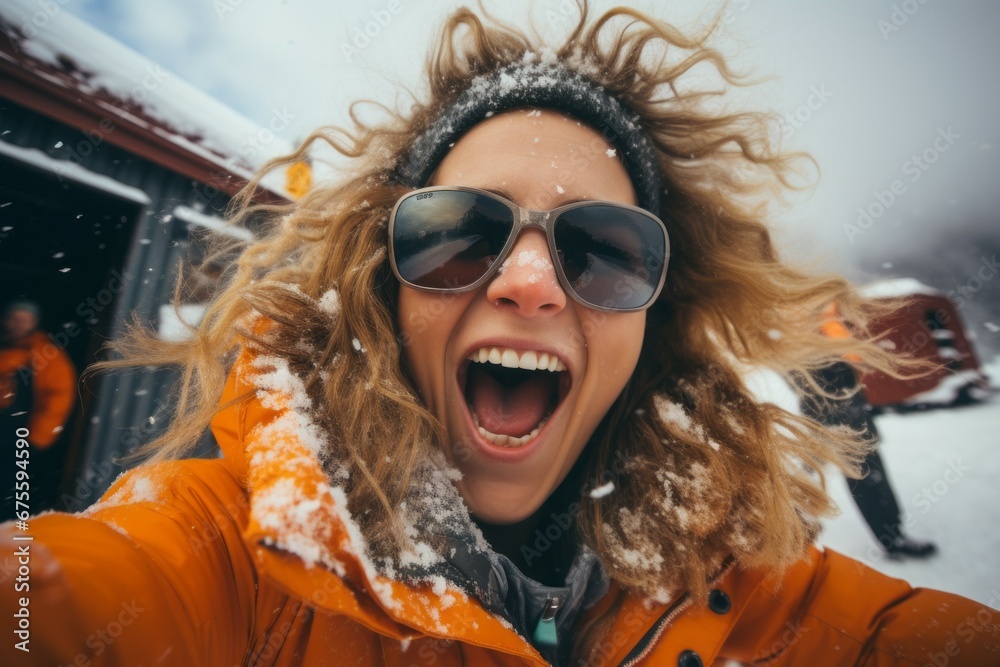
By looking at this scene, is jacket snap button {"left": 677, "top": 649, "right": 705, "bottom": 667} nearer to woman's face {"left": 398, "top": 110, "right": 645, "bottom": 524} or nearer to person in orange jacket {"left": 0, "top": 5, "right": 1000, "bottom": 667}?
person in orange jacket {"left": 0, "top": 5, "right": 1000, "bottom": 667}

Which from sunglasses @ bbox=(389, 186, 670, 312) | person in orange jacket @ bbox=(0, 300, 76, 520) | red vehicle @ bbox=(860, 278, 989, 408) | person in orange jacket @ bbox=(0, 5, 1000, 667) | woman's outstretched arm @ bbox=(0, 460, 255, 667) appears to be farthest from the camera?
red vehicle @ bbox=(860, 278, 989, 408)

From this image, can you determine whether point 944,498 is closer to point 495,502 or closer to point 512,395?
point 512,395

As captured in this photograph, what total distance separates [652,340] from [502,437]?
0.76 m

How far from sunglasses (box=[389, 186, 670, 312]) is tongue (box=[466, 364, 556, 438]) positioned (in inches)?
16.5

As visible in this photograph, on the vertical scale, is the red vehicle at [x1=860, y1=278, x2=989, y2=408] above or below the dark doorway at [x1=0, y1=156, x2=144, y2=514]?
above

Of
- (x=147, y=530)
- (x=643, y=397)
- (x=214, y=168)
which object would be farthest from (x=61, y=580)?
(x=214, y=168)

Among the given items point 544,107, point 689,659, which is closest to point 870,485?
point 689,659

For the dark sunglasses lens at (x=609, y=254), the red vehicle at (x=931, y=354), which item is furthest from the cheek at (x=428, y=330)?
the red vehicle at (x=931, y=354)

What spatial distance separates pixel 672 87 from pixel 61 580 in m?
2.04

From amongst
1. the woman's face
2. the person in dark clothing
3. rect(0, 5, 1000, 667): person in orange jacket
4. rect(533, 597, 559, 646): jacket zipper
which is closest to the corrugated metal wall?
rect(0, 5, 1000, 667): person in orange jacket

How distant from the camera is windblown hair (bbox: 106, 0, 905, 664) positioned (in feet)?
3.82

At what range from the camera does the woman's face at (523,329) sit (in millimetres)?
1191

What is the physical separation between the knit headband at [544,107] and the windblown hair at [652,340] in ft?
0.40

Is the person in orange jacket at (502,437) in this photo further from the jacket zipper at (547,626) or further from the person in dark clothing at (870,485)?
the person in dark clothing at (870,485)
